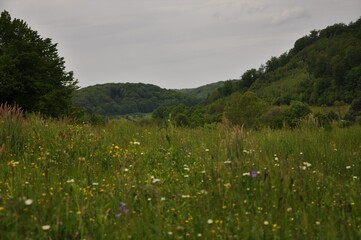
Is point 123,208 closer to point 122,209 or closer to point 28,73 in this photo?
point 122,209

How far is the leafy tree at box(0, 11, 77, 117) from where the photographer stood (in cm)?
3281

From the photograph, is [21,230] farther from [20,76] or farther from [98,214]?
[20,76]

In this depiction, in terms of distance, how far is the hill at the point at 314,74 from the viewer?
366ft

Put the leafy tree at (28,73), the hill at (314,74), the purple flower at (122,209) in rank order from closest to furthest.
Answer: the purple flower at (122,209) → the leafy tree at (28,73) → the hill at (314,74)

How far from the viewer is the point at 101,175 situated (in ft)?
16.3

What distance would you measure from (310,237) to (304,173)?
159 centimetres

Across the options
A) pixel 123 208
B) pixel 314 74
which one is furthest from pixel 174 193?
pixel 314 74

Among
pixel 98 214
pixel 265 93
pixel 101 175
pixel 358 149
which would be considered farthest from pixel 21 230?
pixel 265 93

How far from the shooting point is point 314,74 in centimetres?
13150

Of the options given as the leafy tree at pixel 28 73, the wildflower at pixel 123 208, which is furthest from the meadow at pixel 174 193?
the leafy tree at pixel 28 73

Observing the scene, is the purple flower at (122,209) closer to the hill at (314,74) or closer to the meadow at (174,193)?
the meadow at (174,193)

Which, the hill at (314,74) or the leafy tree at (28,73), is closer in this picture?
the leafy tree at (28,73)

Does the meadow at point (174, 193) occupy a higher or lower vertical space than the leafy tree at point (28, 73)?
lower

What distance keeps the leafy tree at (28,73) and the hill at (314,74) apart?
282 feet
